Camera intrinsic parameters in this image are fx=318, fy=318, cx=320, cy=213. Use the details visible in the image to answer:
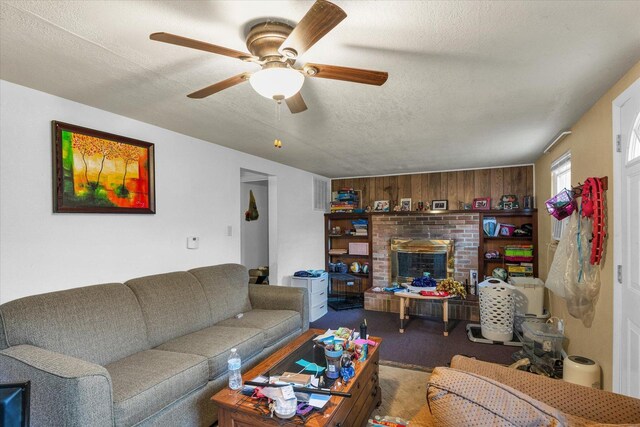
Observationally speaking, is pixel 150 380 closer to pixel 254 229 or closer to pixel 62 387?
pixel 62 387

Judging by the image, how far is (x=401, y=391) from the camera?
2570 mm

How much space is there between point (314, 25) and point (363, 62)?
2.15ft

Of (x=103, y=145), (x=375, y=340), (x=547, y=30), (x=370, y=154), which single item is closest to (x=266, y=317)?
(x=375, y=340)

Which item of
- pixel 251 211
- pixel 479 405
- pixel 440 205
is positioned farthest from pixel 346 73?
pixel 251 211

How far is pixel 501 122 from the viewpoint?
2732 millimetres

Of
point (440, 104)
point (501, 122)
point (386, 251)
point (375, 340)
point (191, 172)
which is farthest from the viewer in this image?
point (386, 251)

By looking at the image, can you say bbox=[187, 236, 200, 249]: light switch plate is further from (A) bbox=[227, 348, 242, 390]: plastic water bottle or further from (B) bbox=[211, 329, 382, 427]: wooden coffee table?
(A) bbox=[227, 348, 242, 390]: plastic water bottle

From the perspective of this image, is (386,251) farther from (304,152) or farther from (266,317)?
(266,317)

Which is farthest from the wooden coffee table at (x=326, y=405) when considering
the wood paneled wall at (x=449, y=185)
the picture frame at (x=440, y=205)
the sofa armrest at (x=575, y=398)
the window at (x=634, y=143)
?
the wood paneled wall at (x=449, y=185)

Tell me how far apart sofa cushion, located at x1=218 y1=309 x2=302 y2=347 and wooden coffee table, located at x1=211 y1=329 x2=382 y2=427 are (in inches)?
16.4

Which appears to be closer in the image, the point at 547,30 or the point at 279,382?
the point at 547,30

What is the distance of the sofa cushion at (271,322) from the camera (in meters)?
2.72

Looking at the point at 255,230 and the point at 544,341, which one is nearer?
the point at 544,341

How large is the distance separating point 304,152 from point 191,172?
1.34m
